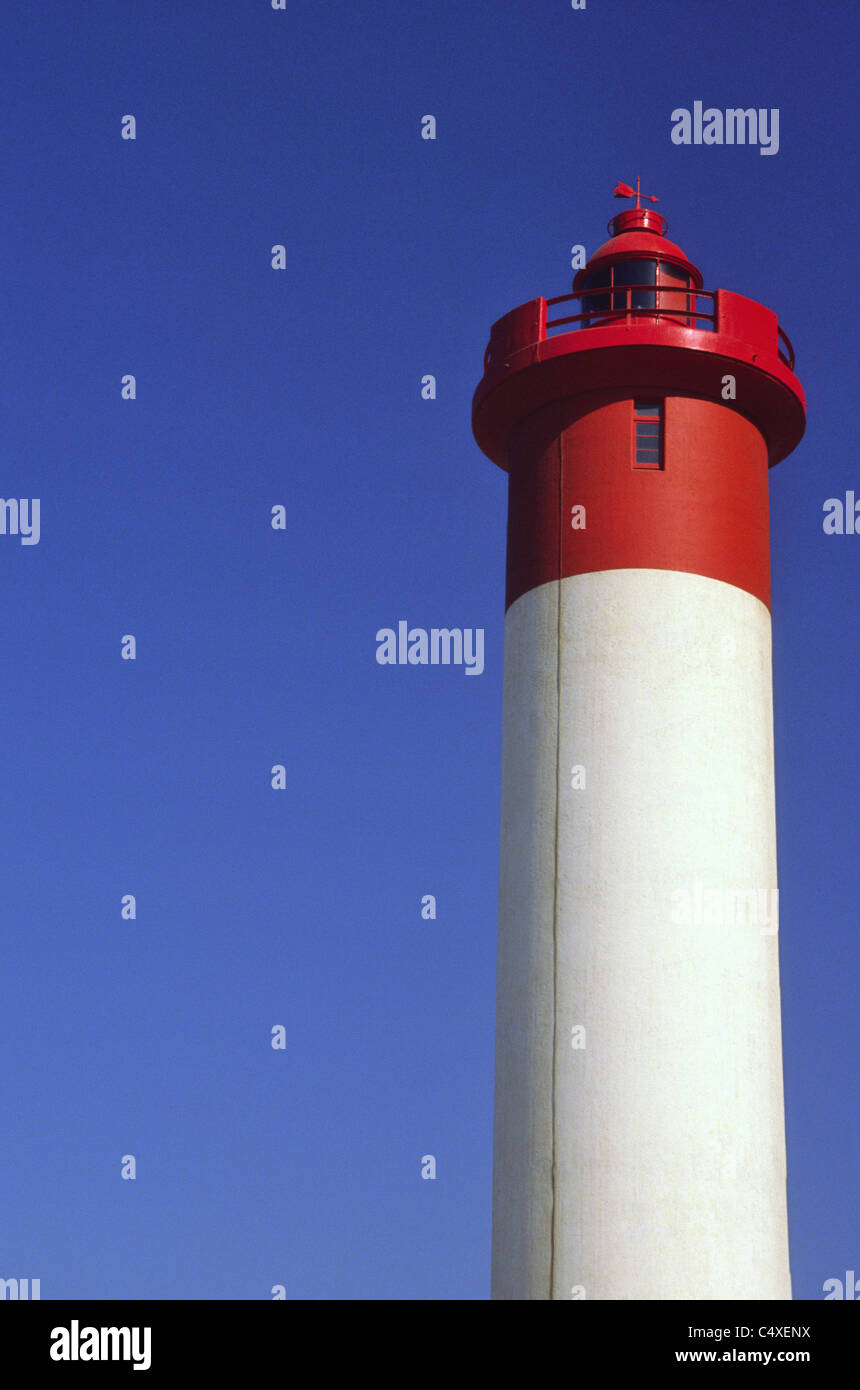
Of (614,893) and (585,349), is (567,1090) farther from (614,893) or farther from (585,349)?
(585,349)

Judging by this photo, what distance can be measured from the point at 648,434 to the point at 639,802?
5.27 meters

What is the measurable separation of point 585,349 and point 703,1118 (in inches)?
404

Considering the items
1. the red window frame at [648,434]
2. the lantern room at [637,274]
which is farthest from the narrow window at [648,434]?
the lantern room at [637,274]

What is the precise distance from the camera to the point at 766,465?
1093 inches

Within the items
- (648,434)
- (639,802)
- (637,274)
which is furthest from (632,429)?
(639,802)

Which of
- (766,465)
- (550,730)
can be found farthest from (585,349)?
(550,730)

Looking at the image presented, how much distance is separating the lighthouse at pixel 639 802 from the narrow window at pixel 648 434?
3cm

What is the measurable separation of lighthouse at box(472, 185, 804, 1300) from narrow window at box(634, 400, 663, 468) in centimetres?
3

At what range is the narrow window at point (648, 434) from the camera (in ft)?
86.1

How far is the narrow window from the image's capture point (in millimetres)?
26250

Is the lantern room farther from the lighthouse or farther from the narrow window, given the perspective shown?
the narrow window

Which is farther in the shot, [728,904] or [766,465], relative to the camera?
[766,465]
